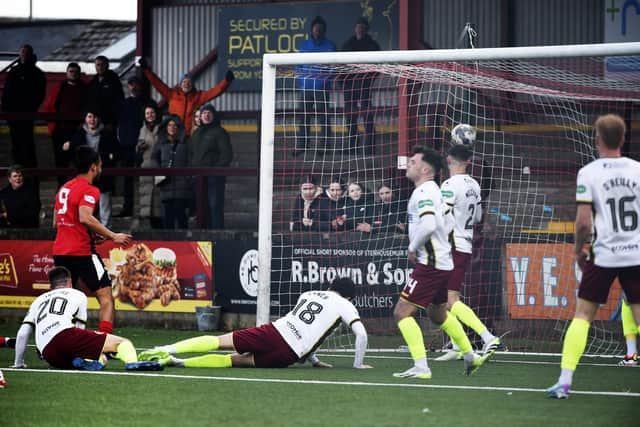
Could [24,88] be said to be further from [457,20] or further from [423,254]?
[423,254]

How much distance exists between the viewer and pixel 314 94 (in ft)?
54.8

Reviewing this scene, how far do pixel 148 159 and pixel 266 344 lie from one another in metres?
7.35

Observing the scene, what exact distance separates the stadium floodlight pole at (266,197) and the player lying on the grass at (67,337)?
2.35 meters

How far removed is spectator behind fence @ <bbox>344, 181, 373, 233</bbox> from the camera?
45.7 feet

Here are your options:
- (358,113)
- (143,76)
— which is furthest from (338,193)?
(143,76)

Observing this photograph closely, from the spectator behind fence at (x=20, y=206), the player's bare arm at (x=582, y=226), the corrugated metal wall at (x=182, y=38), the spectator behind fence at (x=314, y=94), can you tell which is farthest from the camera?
the corrugated metal wall at (x=182, y=38)

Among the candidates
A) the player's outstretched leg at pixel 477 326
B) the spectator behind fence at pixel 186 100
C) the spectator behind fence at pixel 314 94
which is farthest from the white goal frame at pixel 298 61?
the spectator behind fence at pixel 186 100

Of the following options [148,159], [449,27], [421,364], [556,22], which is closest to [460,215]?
[421,364]

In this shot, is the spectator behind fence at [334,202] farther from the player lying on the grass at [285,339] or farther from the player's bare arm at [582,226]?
the player's bare arm at [582,226]

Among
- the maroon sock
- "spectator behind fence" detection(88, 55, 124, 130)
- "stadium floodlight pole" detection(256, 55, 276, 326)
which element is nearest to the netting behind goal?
"stadium floodlight pole" detection(256, 55, 276, 326)

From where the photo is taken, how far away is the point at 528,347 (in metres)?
12.8

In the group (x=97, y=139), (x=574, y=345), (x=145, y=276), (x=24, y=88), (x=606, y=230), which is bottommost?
(x=574, y=345)

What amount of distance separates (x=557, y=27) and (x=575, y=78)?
6.66 m

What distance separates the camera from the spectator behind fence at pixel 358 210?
45.7 feet
